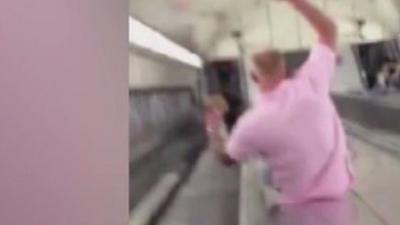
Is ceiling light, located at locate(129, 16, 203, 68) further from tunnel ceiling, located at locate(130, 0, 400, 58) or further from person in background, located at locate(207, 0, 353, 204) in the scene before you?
person in background, located at locate(207, 0, 353, 204)

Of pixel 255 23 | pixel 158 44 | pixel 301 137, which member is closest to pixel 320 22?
pixel 301 137

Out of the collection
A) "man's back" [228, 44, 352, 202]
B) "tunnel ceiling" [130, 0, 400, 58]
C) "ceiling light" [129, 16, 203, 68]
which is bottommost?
"man's back" [228, 44, 352, 202]

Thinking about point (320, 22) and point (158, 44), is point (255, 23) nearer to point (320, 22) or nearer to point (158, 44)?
point (158, 44)

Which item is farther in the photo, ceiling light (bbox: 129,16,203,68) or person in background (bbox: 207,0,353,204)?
ceiling light (bbox: 129,16,203,68)

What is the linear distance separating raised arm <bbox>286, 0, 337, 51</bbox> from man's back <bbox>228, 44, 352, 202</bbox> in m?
0.25

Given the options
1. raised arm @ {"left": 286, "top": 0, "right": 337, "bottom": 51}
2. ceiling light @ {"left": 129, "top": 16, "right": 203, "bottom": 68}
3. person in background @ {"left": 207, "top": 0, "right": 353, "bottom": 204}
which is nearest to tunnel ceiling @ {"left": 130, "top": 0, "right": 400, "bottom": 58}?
ceiling light @ {"left": 129, "top": 16, "right": 203, "bottom": 68}

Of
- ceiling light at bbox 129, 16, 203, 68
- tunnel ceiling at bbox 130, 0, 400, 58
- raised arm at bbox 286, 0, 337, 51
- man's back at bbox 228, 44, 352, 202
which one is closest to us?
man's back at bbox 228, 44, 352, 202

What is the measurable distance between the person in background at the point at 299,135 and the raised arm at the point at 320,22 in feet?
0.44

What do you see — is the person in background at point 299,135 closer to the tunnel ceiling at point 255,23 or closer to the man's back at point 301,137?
the man's back at point 301,137

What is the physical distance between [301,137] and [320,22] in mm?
1223

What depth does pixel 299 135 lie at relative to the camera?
3.48 meters

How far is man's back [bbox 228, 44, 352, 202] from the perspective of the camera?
3.44 m

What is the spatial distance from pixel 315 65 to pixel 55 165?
2.16m

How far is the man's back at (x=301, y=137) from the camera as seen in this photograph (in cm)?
344
